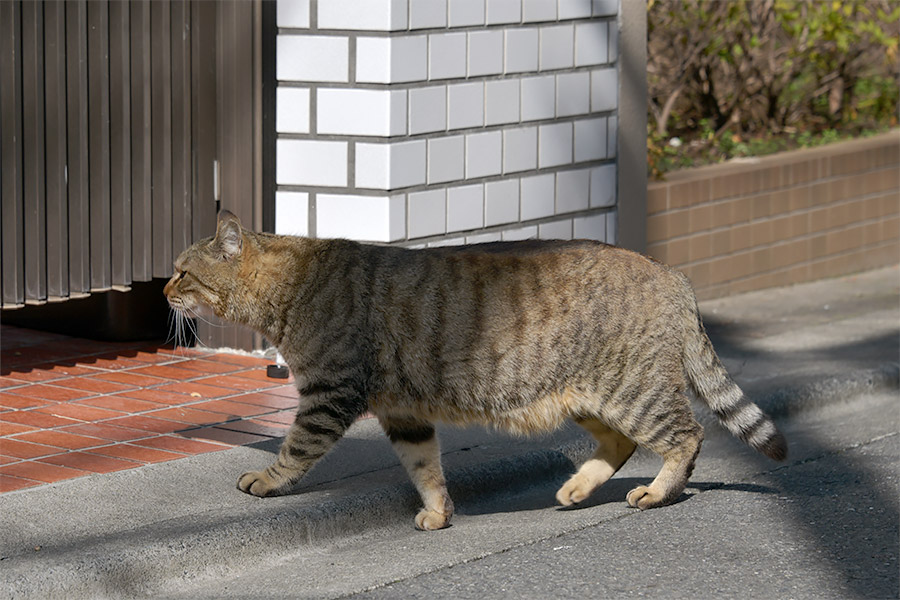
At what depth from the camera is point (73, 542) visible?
4.94 m

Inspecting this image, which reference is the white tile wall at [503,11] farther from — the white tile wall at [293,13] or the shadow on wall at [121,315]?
the shadow on wall at [121,315]

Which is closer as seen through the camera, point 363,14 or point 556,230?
point 363,14

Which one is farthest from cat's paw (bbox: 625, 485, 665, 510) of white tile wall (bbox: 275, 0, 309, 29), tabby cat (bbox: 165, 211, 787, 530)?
white tile wall (bbox: 275, 0, 309, 29)

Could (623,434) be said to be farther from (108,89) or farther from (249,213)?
(108,89)

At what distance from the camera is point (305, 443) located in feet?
17.9

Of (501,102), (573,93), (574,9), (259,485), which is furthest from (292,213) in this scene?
(259,485)

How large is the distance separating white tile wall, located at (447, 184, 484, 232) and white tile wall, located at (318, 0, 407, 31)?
1.07m

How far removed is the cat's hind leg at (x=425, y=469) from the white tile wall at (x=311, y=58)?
264cm

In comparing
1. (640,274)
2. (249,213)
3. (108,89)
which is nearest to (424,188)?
(249,213)

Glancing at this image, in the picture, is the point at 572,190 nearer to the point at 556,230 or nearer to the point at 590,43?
the point at 556,230

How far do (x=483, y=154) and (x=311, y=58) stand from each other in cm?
121

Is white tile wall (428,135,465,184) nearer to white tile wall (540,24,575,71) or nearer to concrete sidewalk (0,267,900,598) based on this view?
white tile wall (540,24,575,71)

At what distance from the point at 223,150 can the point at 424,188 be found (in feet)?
3.92

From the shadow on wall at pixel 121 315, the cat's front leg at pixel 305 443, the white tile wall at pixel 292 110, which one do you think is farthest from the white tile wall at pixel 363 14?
the cat's front leg at pixel 305 443
